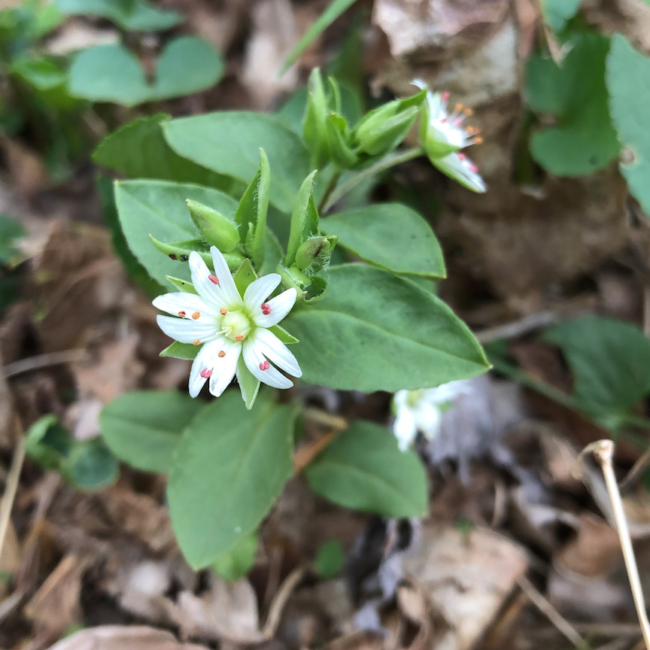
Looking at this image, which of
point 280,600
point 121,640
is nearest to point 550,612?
point 280,600

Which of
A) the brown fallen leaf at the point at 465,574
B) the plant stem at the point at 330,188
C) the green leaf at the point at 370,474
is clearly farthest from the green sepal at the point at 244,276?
the brown fallen leaf at the point at 465,574

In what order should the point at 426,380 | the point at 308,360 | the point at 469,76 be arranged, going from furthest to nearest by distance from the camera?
the point at 469,76 → the point at 308,360 → the point at 426,380

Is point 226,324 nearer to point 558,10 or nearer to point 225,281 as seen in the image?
point 225,281

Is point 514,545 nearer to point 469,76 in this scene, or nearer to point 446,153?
point 446,153

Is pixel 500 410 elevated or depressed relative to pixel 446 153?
depressed

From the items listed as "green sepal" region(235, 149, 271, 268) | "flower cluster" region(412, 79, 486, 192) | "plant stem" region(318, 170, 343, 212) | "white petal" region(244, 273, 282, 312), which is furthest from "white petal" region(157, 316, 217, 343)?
"flower cluster" region(412, 79, 486, 192)

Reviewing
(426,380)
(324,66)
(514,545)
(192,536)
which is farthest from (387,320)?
(324,66)
